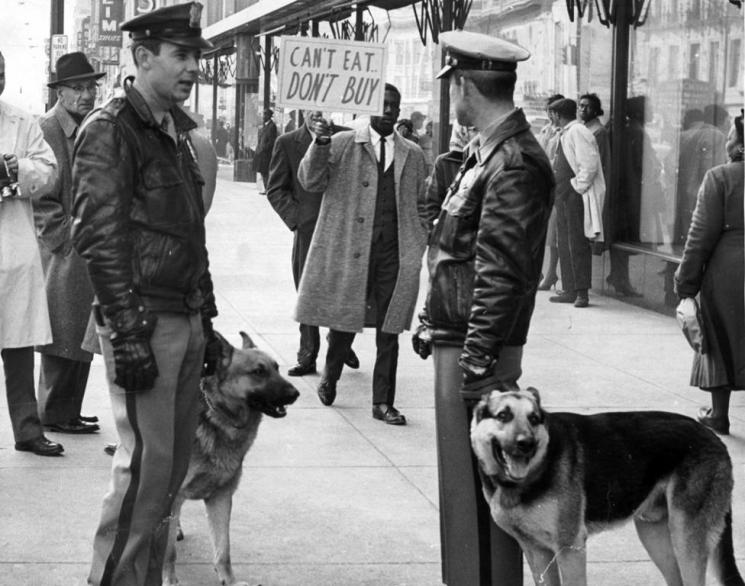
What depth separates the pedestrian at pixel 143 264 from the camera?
13.9ft

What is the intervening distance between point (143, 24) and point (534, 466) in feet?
5.98

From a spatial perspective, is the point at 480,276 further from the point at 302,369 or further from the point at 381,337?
the point at 302,369

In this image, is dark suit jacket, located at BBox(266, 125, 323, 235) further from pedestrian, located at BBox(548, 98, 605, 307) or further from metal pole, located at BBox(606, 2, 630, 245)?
metal pole, located at BBox(606, 2, 630, 245)

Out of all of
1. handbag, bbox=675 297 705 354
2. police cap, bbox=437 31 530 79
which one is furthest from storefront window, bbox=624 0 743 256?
police cap, bbox=437 31 530 79

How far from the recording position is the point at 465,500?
14.9ft

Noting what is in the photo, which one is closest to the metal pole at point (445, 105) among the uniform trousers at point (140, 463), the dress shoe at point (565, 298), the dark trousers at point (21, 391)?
the dress shoe at point (565, 298)

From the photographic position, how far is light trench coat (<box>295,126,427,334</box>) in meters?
8.48

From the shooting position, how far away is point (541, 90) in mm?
17516

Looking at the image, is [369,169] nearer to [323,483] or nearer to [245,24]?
[323,483]

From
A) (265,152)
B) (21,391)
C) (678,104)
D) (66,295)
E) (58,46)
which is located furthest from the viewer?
(265,152)

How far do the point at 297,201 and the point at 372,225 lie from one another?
1549 millimetres

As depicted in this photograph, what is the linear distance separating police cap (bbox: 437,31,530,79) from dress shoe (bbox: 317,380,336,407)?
4.49 metres

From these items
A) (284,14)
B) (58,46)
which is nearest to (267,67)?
(284,14)

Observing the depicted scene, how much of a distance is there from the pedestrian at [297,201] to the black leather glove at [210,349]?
4.67 m
